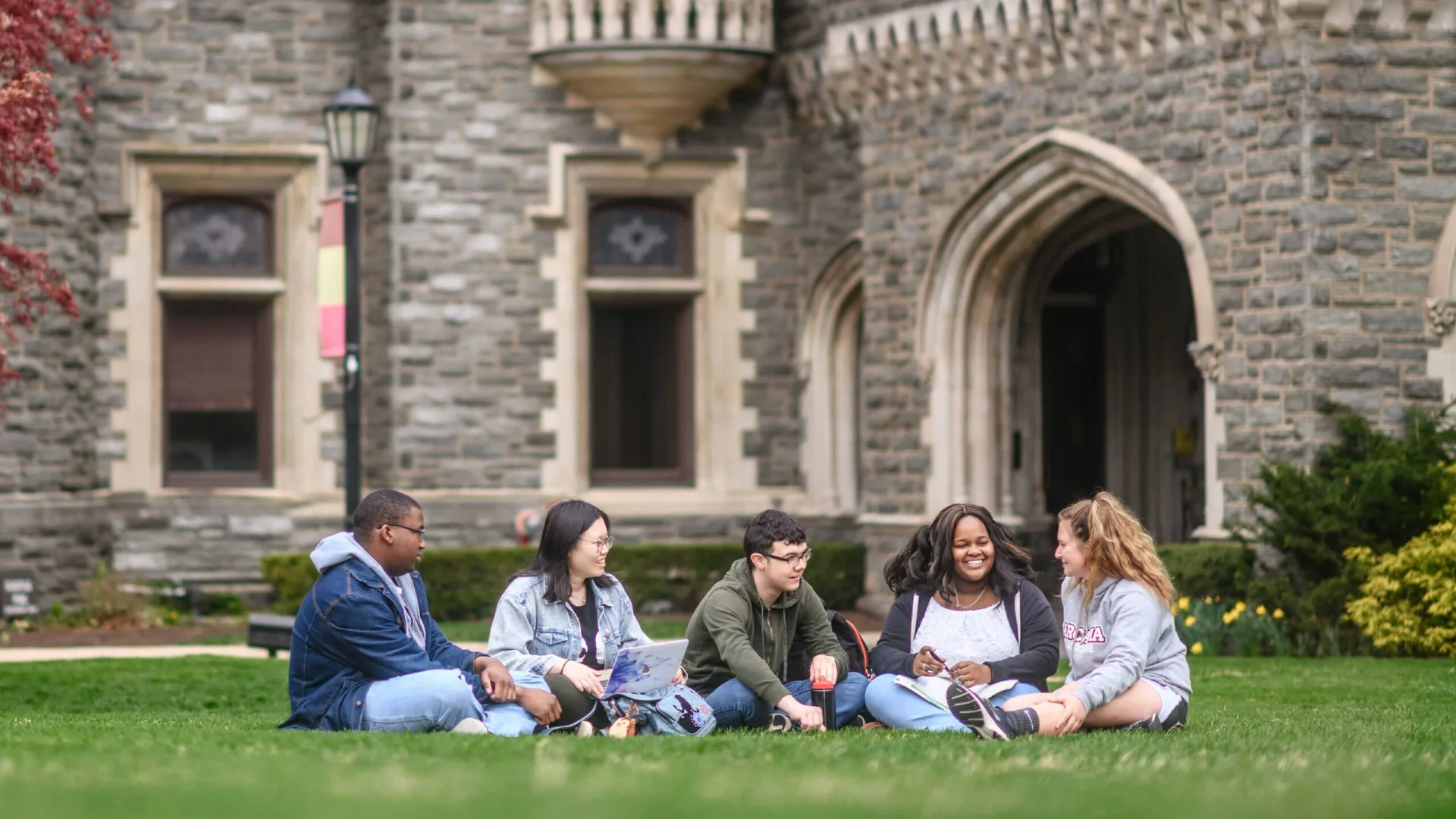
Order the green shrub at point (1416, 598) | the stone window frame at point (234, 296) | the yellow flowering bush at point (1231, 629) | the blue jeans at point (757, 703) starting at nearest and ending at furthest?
the blue jeans at point (757, 703), the green shrub at point (1416, 598), the yellow flowering bush at point (1231, 629), the stone window frame at point (234, 296)

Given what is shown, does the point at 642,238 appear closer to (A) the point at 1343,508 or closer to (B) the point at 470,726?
(A) the point at 1343,508

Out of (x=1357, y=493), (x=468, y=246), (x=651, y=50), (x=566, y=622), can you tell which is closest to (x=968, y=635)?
(x=566, y=622)

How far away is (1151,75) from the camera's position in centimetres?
1411

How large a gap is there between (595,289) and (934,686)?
10.0 meters

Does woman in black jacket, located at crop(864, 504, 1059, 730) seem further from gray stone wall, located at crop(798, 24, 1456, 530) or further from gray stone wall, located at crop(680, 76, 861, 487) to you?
gray stone wall, located at crop(680, 76, 861, 487)

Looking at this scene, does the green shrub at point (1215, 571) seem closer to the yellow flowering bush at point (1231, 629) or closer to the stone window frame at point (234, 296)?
the yellow flowering bush at point (1231, 629)

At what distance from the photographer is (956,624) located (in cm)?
822

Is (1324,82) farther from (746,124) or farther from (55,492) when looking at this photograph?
(55,492)

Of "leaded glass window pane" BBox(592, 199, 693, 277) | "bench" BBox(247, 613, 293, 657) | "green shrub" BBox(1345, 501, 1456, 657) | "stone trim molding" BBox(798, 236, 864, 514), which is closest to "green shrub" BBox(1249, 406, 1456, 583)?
"green shrub" BBox(1345, 501, 1456, 657)

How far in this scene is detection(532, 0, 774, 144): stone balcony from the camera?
16.9m

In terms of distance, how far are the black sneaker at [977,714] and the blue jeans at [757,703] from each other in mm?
697

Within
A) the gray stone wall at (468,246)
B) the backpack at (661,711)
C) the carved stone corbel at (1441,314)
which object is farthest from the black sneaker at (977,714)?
the gray stone wall at (468,246)

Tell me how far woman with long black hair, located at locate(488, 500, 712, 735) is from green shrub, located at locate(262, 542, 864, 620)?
8.19 m

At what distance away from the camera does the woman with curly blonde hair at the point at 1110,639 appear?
25.3 feet
